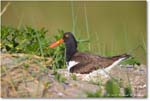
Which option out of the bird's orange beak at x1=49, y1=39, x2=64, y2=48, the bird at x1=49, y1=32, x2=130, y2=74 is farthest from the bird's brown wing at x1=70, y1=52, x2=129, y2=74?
the bird's orange beak at x1=49, y1=39, x2=64, y2=48

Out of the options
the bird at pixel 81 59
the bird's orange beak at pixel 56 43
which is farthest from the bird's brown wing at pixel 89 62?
the bird's orange beak at pixel 56 43

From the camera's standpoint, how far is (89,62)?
9.93 feet

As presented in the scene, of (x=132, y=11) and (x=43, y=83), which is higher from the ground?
(x=132, y=11)

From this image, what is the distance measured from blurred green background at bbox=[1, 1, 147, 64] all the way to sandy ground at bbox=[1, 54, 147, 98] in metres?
0.11

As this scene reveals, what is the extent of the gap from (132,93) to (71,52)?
15.3 inches

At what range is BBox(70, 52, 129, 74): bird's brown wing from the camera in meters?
3.01

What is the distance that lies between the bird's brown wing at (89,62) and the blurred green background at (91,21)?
0.03 metres

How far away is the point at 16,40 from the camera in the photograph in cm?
304

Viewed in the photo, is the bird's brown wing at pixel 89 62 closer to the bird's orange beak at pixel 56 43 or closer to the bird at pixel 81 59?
the bird at pixel 81 59

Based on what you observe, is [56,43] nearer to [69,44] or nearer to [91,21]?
[69,44]

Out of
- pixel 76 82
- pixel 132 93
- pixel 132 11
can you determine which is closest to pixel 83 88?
pixel 76 82

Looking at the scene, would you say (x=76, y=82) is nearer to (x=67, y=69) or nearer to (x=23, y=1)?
(x=67, y=69)

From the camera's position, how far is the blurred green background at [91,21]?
3.02m

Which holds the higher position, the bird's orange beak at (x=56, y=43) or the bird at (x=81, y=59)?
the bird's orange beak at (x=56, y=43)
